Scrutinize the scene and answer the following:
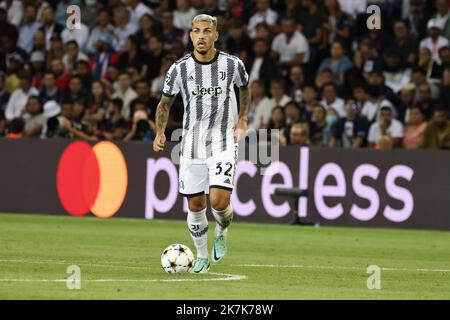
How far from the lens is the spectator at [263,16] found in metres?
25.3

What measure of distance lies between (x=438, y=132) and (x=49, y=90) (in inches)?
307

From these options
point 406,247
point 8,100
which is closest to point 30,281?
point 406,247

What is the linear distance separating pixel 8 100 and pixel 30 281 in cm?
1438

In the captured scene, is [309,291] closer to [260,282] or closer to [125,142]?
[260,282]

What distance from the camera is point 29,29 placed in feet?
88.7

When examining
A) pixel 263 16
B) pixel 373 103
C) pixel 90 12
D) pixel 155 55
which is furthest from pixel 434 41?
pixel 90 12

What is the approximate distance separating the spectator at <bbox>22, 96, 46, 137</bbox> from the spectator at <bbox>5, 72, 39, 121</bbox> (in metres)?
0.56

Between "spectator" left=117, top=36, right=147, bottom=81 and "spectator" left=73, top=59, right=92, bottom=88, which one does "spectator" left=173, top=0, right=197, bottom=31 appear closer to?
"spectator" left=117, top=36, right=147, bottom=81

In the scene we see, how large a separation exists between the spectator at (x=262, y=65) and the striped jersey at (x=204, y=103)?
1074 centimetres

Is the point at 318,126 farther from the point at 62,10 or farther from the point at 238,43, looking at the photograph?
the point at 62,10

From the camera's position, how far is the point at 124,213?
73.2 ft

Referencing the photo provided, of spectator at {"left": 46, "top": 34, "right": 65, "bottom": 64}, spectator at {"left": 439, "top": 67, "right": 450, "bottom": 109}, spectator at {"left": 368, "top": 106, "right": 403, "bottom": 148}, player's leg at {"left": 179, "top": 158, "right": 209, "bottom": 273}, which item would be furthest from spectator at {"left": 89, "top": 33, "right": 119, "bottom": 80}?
player's leg at {"left": 179, "top": 158, "right": 209, "bottom": 273}

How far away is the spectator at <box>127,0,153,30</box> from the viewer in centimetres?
2639

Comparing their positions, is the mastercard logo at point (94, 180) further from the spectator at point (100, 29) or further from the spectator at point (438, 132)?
the spectator at point (438, 132)
